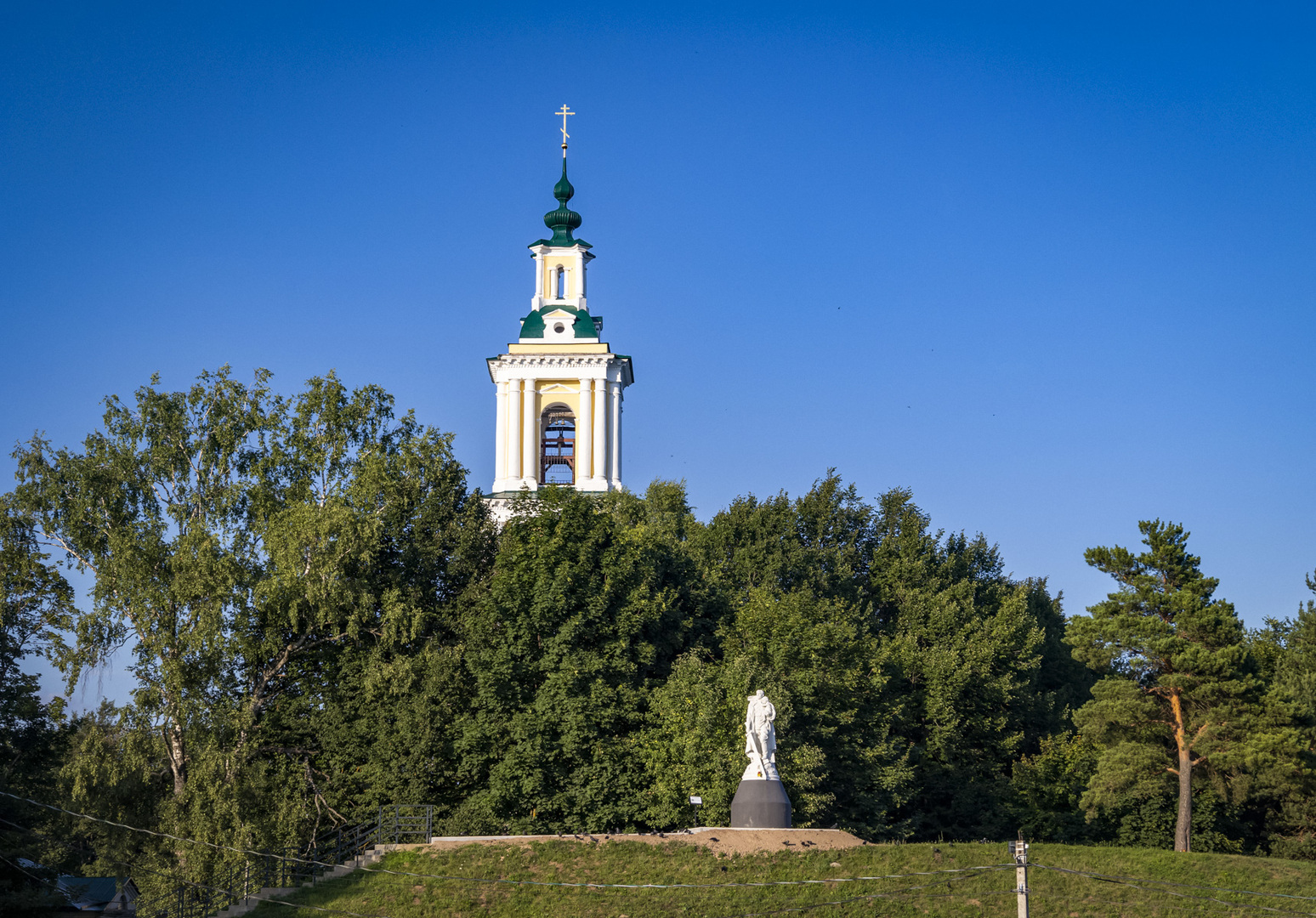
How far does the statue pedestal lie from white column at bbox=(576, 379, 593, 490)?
54.7ft

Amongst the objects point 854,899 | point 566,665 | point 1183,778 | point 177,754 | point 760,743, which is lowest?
point 854,899

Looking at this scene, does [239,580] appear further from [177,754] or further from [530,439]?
[530,439]

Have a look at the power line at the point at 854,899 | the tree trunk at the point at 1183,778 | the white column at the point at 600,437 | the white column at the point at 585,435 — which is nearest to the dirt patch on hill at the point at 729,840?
the power line at the point at 854,899

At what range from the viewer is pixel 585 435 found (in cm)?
4650

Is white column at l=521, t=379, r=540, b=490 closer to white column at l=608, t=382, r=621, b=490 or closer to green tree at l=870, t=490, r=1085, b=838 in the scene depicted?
white column at l=608, t=382, r=621, b=490

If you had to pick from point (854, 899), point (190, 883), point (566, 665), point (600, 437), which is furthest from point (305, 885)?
point (600, 437)

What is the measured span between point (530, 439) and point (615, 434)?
108 inches

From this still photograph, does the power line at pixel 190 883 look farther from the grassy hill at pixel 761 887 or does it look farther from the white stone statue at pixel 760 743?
the white stone statue at pixel 760 743

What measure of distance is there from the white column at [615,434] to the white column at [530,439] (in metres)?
2.37

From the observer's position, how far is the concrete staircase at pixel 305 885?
1204 inches

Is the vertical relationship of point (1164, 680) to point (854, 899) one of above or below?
above

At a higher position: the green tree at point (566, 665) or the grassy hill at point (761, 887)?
the green tree at point (566, 665)

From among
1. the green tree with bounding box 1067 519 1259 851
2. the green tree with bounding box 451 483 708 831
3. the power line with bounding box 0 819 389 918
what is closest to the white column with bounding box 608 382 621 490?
the green tree with bounding box 451 483 708 831

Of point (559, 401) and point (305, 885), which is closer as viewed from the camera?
point (305, 885)
